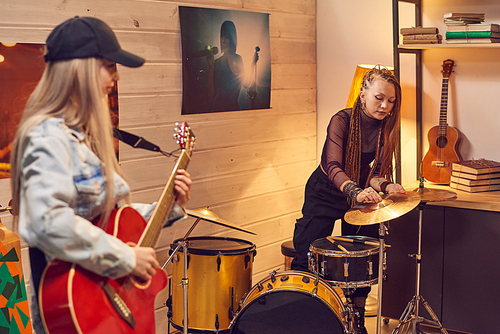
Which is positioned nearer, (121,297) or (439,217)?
(121,297)

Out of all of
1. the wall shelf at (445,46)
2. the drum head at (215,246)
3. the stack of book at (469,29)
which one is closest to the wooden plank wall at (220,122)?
the drum head at (215,246)

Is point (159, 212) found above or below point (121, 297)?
above

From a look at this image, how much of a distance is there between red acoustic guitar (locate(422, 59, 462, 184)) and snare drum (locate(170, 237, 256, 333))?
4.33ft

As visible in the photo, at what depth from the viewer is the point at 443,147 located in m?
3.26

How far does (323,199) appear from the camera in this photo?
9.21ft

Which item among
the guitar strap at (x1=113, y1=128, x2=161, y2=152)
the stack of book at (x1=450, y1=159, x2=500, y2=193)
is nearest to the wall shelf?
the stack of book at (x1=450, y1=159, x2=500, y2=193)

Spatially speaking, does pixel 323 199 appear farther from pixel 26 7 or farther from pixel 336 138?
pixel 26 7

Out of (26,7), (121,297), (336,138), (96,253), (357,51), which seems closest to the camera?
(96,253)

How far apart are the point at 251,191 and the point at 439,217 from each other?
1181mm

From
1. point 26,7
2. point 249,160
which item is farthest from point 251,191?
point 26,7

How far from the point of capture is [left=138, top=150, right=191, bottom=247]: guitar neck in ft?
4.63

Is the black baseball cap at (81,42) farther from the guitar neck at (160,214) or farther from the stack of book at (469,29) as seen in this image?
the stack of book at (469,29)

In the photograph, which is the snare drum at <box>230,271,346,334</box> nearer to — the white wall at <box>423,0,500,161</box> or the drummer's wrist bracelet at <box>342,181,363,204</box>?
the drummer's wrist bracelet at <box>342,181,363,204</box>

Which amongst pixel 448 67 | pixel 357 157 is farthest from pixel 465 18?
pixel 357 157
